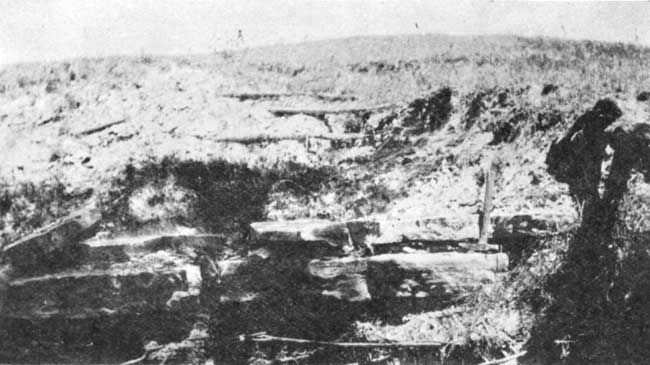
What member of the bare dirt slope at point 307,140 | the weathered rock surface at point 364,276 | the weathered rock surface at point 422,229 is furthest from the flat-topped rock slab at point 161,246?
the weathered rock surface at point 422,229

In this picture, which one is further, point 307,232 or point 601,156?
point 307,232

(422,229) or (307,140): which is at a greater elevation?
(307,140)

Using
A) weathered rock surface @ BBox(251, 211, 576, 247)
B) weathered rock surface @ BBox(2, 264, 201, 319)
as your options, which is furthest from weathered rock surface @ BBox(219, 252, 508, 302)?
weathered rock surface @ BBox(2, 264, 201, 319)

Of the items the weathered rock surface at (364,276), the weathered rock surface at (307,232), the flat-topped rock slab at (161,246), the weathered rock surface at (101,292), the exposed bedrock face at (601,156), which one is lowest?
the weathered rock surface at (101,292)

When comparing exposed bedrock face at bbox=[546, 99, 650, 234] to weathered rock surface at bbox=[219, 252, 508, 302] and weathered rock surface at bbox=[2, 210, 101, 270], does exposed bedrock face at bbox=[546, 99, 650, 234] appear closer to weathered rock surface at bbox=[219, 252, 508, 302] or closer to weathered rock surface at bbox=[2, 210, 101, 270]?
weathered rock surface at bbox=[219, 252, 508, 302]

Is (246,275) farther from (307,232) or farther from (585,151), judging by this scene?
(585,151)

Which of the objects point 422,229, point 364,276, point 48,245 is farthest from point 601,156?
point 48,245

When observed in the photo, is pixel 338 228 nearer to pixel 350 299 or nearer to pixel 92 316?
pixel 350 299

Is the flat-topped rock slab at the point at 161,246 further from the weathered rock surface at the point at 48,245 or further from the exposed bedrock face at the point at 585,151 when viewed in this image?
the exposed bedrock face at the point at 585,151

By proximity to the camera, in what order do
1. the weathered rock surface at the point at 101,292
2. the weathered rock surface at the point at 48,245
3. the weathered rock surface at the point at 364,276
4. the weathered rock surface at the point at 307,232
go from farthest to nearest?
Result: the weathered rock surface at the point at 48,245, the weathered rock surface at the point at 101,292, the weathered rock surface at the point at 307,232, the weathered rock surface at the point at 364,276

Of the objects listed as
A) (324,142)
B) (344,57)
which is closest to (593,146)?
(324,142)

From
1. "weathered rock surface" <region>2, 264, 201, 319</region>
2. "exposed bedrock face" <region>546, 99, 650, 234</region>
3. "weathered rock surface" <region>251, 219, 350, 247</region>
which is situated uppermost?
"exposed bedrock face" <region>546, 99, 650, 234</region>

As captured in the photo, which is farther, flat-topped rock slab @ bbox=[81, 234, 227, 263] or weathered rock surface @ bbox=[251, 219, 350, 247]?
flat-topped rock slab @ bbox=[81, 234, 227, 263]

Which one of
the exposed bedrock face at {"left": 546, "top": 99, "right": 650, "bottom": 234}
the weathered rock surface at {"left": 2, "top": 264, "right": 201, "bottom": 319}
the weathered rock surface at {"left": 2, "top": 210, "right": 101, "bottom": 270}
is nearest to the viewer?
the exposed bedrock face at {"left": 546, "top": 99, "right": 650, "bottom": 234}
